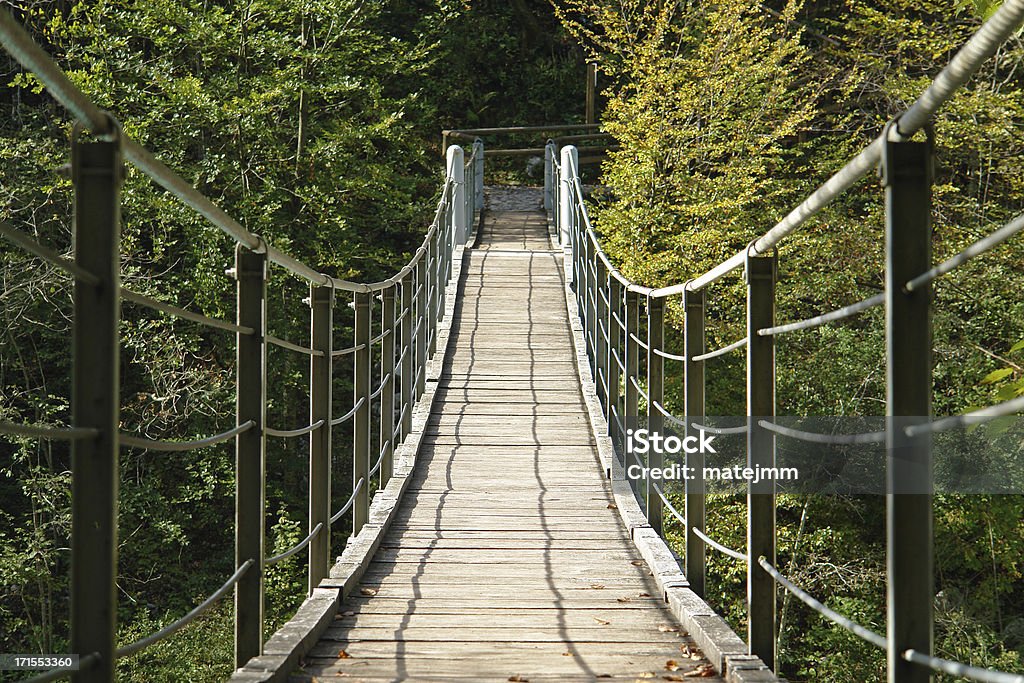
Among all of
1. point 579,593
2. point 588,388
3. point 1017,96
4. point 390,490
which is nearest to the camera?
point 579,593

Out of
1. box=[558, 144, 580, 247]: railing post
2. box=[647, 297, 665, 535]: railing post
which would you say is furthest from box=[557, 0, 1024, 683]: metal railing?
box=[558, 144, 580, 247]: railing post

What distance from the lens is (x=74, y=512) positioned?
137 centimetres

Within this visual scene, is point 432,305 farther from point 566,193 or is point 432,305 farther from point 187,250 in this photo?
point 187,250

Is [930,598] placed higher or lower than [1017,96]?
lower

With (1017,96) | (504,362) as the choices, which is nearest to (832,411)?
(1017,96)

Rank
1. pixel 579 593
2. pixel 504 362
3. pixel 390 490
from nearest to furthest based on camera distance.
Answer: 1. pixel 579 593
2. pixel 390 490
3. pixel 504 362

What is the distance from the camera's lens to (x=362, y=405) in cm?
368

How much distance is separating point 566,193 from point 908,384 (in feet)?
37.7

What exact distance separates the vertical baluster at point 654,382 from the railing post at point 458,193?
8.38 m

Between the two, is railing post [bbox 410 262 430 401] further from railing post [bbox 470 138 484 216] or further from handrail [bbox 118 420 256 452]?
railing post [bbox 470 138 484 216]

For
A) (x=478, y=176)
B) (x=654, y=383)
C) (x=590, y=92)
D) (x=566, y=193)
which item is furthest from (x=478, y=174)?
(x=654, y=383)

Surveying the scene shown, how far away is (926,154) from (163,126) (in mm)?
12489

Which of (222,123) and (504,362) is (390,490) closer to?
(504,362)

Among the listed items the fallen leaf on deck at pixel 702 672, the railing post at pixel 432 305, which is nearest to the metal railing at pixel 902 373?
the fallen leaf on deck at pixel 702 672
